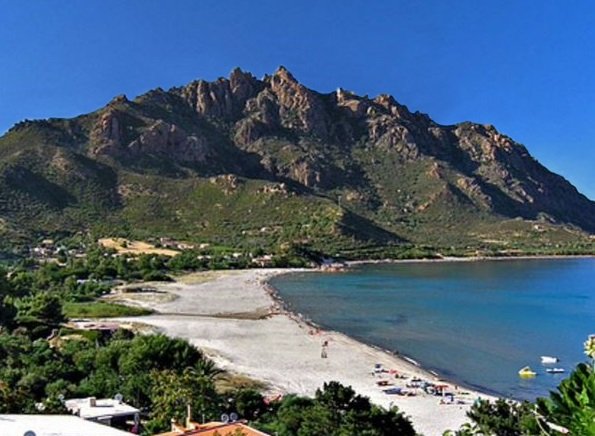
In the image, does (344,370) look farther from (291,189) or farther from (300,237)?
(291,189)

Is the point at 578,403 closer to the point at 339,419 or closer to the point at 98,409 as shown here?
the point at 339,419

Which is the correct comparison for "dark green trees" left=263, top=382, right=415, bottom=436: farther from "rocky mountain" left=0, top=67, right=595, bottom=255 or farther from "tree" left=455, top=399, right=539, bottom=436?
"rocky mountain" left=0, top=67, right=595, bottom=255

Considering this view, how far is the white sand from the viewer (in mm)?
29750

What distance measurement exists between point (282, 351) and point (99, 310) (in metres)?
22.4

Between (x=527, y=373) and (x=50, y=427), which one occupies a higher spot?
(x=50, y=427)

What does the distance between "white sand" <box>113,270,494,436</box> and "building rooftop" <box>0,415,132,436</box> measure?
18.5 metres

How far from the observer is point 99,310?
57969 mm

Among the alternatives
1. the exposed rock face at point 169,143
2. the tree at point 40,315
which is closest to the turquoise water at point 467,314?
the tree at point 40,315

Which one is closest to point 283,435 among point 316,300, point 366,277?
point 316,300

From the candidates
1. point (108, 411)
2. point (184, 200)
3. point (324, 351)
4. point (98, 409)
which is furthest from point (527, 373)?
point (184, 200)

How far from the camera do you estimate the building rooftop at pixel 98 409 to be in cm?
1755

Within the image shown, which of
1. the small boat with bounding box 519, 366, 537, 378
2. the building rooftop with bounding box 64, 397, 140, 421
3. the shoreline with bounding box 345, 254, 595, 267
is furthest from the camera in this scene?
the shoreline with bounding box 345, 254, 595, 267

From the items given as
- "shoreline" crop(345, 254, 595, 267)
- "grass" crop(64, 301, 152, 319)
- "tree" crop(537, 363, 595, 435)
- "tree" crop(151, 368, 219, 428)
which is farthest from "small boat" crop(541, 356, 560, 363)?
"shoreline" crop(345, 254, 595, 267)

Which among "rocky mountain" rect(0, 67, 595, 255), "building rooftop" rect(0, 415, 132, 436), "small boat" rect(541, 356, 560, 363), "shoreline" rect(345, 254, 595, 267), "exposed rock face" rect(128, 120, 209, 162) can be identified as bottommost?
"small boat" rect(541, 356, 560, 363)
